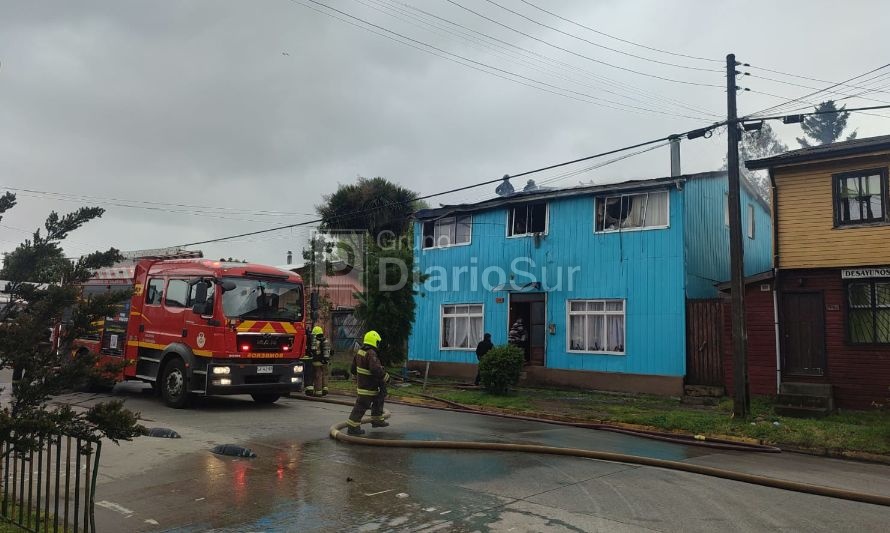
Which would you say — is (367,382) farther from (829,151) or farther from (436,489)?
(829,151)

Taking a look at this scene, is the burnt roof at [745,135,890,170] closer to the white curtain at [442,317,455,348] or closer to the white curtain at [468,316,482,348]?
the white curtain at [468,316,482,348]

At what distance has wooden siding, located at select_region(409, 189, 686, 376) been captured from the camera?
17578 millimetres

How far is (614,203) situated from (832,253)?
19.6 ft

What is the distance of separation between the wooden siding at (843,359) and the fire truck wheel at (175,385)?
13811 millimetres

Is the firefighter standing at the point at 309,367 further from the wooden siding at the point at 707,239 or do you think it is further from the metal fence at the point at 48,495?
the wooden siding at the point at 707,239

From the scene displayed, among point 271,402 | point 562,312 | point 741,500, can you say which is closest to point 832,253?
point 562,312

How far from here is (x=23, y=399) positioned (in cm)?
524

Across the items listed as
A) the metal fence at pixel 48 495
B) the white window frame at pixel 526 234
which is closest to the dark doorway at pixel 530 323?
the white window frame at pixel 526 234

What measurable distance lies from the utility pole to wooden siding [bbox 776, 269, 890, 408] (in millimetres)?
3211

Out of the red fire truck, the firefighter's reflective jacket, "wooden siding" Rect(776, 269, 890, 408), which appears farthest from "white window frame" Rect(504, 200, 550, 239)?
the firefighter's reflective jacket

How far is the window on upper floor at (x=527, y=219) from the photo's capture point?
2086 cm

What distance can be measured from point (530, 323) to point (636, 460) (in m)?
12.4

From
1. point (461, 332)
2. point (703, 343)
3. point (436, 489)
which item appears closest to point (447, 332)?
point (461, 332)

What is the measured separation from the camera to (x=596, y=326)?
1908 centimetres
